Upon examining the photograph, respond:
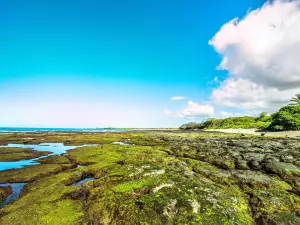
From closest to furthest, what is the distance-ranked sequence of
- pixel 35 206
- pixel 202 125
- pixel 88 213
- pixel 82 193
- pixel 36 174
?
pixel 88 213, pixel 35 206, pixel 82 193, pixel 36 174, pixel 202 125

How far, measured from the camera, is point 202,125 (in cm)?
16362

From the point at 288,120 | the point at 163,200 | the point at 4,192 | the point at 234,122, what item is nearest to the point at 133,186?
the point at 163,200

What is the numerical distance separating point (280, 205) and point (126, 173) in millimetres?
9972

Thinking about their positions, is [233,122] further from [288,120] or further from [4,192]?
[4,192]

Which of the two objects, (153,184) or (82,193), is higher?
(153,184)

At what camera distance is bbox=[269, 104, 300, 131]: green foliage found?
197ft

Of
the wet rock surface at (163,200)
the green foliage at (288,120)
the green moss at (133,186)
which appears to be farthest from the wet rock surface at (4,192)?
the green foliage at (288,120)

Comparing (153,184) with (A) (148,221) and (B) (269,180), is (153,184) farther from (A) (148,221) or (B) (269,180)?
(B) (269,180)

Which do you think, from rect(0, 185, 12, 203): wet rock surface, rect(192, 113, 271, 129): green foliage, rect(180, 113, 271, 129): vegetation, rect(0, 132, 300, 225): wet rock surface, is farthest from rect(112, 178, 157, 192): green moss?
rect(192, 113, 271, 129): green foliage

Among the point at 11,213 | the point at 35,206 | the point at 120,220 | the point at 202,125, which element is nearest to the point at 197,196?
the point at 120,220

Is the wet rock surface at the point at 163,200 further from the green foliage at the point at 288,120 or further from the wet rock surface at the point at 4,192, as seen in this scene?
the green foliage at the point at 288,120

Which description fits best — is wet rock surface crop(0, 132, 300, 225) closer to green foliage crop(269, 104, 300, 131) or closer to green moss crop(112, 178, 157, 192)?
green moss crop(112, 178, 157, 192)

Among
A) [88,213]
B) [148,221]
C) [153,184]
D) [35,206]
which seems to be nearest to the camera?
[148,221]

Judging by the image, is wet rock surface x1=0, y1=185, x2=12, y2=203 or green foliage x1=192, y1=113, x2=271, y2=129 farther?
green foliage x1=192, y1=113, x2=271, y2=129
